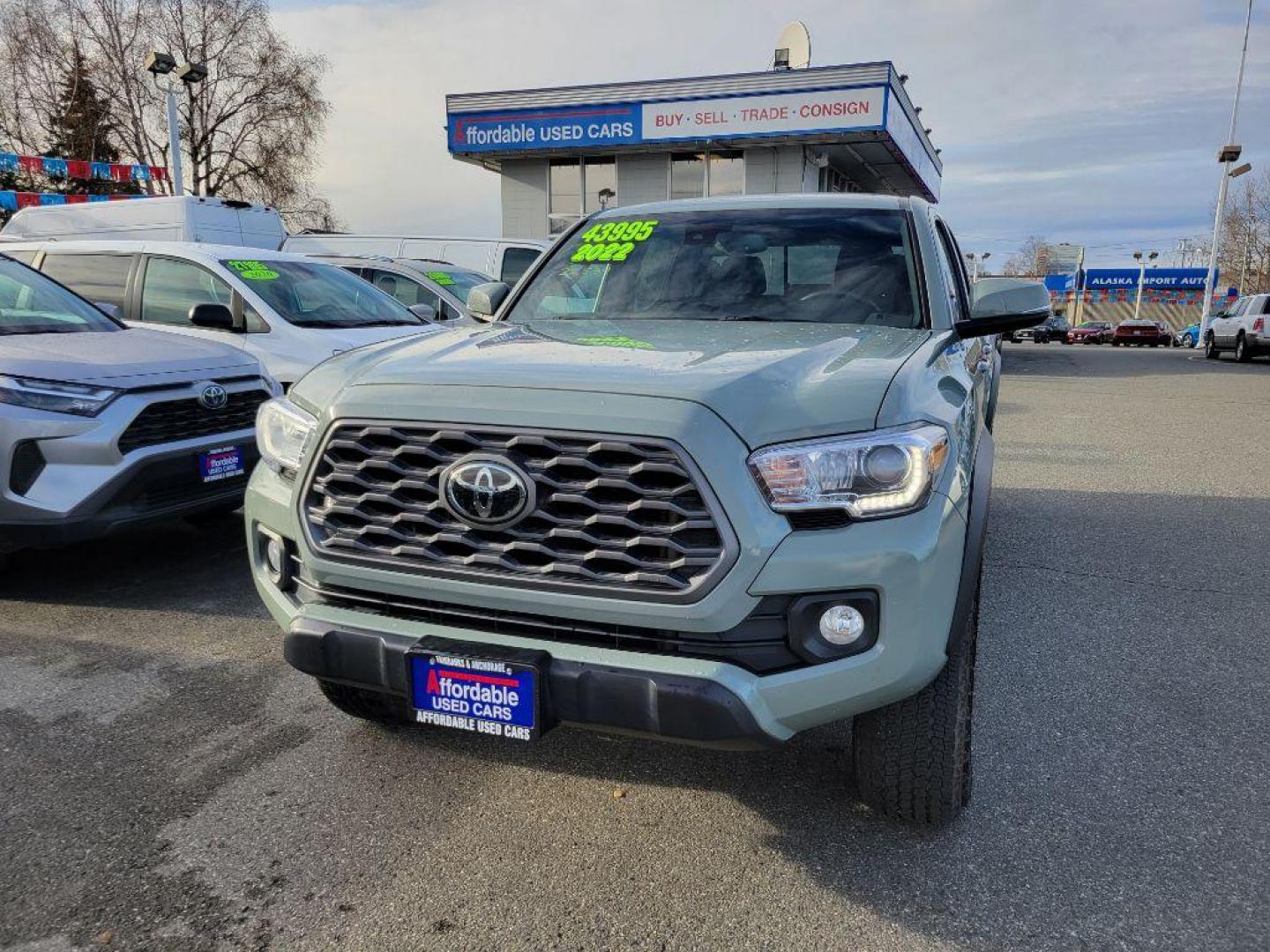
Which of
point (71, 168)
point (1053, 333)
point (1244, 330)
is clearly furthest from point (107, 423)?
point (1053, 333)

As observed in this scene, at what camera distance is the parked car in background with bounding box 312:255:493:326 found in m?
9.45

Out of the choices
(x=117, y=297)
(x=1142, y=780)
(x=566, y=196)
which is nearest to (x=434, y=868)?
(x=1142, y=780)

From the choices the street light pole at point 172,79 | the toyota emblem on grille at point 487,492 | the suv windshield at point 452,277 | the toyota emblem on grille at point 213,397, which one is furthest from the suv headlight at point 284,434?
the street light pole at point 172,79

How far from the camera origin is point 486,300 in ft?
12.8

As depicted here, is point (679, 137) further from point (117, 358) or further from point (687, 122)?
point (117, 358)

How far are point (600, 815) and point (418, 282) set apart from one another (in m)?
8.04

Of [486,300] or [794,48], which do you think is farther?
[794,48]

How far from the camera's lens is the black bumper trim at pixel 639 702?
76.1 inches

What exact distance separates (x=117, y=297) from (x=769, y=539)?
6.50 m

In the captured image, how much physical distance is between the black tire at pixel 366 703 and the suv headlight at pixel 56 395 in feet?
7.20

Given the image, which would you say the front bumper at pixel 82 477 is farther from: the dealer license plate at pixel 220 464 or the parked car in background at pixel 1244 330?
the parked car in background at pixel 1244 330

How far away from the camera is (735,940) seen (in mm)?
2031

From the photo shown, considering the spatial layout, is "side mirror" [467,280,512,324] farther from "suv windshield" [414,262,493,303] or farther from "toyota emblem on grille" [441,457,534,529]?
"suv windshield" [414,262,493,303]

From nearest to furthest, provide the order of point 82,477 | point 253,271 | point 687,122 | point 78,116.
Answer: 1. point 82,477
2. point 253,271
3. point 687,122
4. point 78,116
